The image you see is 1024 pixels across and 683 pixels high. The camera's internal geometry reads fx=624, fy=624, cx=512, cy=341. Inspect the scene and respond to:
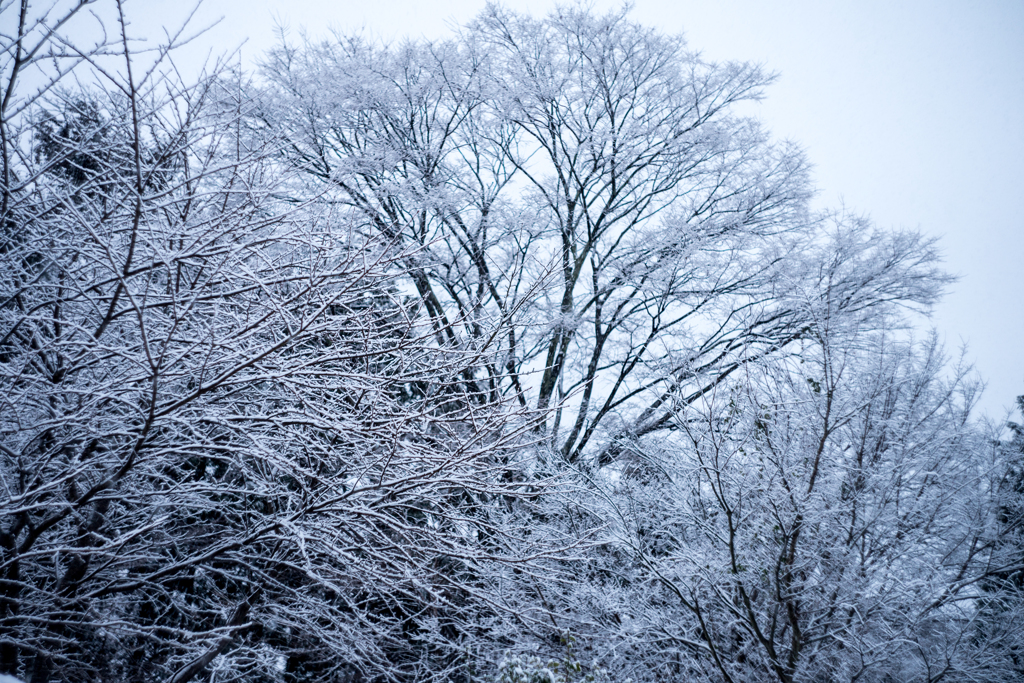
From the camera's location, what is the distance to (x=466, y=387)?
453 centimetres

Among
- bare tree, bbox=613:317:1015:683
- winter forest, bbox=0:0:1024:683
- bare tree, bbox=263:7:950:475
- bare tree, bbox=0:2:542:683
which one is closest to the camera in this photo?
bare tree, bbox=0:2:542:683

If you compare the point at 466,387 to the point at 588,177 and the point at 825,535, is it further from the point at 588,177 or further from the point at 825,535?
the point at 588,177

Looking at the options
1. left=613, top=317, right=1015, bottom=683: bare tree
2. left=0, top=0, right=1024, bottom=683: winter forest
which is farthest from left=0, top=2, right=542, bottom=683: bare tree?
left=613, top=317, right=1015, bottom=683: bare tree

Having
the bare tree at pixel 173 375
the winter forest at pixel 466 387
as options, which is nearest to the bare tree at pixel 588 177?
the winter forest at pixel 466 387

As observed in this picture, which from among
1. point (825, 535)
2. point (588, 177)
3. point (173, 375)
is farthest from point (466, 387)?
point (588, 177)

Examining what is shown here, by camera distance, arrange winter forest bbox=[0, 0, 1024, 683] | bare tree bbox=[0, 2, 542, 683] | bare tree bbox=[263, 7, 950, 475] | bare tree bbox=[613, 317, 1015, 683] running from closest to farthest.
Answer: bare tree bbox=[0, 2, 542, 683] → winter forest bbox=[0, 0, 1024, 683] → bare tree bbox=[613, 317, 1015, 683] → bare tree bbox=[263, 7, 950, 475]

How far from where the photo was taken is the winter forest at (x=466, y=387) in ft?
10.3

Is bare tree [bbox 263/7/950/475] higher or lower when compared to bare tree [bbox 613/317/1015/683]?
higher

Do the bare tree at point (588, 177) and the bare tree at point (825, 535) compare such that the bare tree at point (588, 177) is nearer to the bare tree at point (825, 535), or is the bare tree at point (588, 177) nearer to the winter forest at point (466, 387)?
the winter forest at point (466, 387)

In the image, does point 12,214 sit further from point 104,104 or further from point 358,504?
point 358,504

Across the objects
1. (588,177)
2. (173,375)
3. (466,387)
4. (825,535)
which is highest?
(588,177)

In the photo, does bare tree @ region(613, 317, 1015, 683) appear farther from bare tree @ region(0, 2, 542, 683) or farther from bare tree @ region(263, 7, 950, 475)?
bare tree @ region(0, 2, 542, 683)

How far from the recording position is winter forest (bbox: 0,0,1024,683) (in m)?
3.15

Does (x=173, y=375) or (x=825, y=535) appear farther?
(x=825, y=535)
